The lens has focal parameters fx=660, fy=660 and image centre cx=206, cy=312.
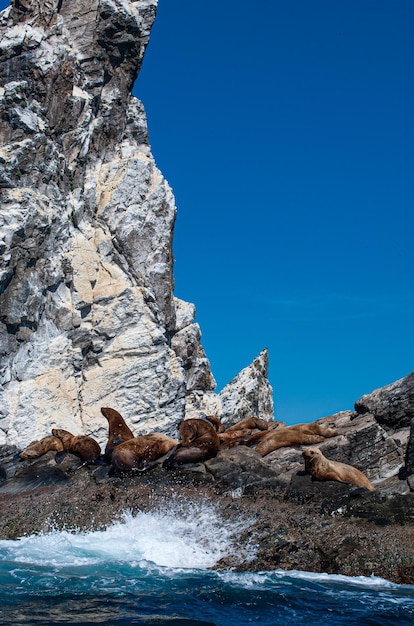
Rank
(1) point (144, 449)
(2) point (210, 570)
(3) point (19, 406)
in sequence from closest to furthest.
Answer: (2) point (210, 570) → (1) point (144, 449) → (3) point (19, 406)

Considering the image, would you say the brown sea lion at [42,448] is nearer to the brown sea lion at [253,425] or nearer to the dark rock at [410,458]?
the brown sea lion at [253,425]

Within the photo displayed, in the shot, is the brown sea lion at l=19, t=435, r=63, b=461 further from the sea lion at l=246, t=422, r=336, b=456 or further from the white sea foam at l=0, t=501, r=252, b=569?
the white sea foam at l=0, t=501, r=252, b=569

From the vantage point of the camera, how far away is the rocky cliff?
40625 millimetres

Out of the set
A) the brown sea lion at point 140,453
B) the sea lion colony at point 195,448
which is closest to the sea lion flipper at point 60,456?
the sea lion colony at point 195,448

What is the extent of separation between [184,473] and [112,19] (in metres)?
41.6

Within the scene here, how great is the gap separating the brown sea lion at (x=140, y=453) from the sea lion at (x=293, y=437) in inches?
96.8

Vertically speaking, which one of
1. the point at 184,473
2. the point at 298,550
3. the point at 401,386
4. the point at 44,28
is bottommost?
the point at 298,550

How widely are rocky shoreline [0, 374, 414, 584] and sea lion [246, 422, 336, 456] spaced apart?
15.3 inches

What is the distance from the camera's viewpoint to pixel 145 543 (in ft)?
39.5

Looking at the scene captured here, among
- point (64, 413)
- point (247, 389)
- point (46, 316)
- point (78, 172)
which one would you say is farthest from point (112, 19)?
point (247, 389)

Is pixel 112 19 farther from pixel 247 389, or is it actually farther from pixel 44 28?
pixel 247 389

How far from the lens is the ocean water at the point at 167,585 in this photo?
801 cm

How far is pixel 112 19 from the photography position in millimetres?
47844

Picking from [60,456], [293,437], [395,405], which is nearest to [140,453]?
[60,456]
